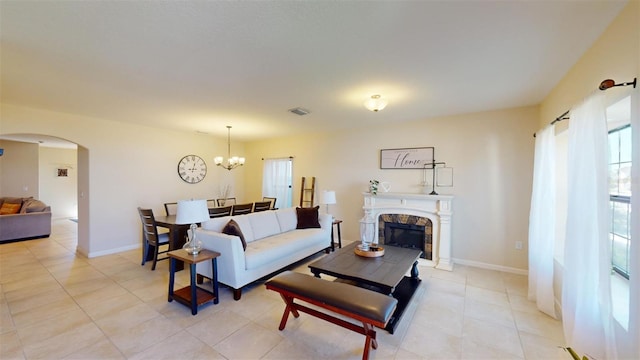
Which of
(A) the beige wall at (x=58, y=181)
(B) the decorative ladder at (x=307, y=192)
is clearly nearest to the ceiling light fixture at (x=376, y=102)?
(B) the decorative ladder at (x=307, y=192)

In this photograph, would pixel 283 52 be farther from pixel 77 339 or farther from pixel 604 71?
pixel 77 339

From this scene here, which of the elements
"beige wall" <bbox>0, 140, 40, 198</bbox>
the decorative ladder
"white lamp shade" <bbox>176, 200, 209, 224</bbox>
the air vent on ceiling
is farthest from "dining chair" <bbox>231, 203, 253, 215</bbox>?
"beige wall" <bbox>0, 140, 40, 198</bbox>

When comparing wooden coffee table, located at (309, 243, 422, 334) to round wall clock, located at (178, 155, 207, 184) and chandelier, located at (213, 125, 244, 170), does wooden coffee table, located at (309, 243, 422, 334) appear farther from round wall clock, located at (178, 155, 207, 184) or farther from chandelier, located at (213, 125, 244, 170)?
round wall clock, located at (178, 155, 207, 184)

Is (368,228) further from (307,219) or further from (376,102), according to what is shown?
(376,102)

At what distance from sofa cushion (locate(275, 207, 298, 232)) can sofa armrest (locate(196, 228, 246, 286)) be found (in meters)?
1.41

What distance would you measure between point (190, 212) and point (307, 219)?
228 cm

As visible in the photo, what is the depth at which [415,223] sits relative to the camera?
14.5 feet

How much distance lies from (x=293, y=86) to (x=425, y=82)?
152 cm

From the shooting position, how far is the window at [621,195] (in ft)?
6.93

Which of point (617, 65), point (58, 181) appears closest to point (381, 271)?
point (617, 65)

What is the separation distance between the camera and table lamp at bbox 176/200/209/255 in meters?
2.72

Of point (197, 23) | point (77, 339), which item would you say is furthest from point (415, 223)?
point (77, 339)

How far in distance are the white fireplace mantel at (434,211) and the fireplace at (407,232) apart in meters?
0.08

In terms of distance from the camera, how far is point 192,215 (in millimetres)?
2760
